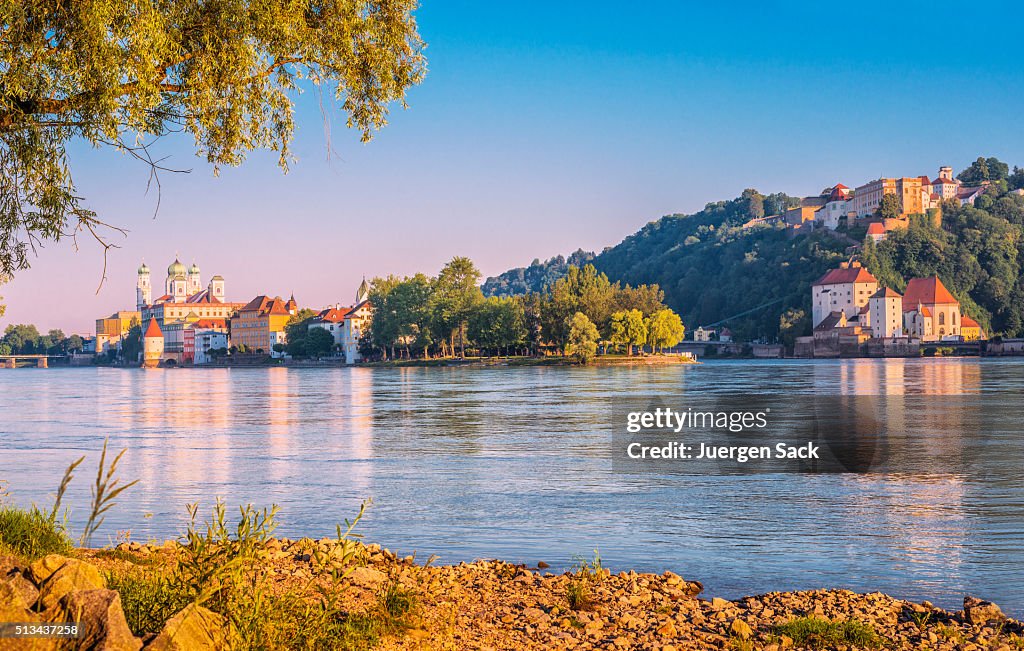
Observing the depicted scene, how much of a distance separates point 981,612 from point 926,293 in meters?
132

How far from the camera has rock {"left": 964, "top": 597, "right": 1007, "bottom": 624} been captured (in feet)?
24.4

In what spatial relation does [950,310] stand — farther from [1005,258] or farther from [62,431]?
[62,431]

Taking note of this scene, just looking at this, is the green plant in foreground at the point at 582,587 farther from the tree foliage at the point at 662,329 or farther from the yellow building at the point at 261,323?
the yellow building at the point at 261,323

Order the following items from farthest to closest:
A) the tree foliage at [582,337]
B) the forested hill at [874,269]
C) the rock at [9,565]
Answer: the forested hill at [874,269] → the tree foliage at [582,337] → the rock at [9,565]

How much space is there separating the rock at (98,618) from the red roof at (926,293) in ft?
442

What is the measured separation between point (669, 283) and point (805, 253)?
29.6 metres

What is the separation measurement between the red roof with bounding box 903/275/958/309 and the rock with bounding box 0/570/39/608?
134741 millimetres

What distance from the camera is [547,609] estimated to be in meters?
7.34

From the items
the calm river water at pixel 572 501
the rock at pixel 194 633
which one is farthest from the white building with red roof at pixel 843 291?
the rock at pixel 194 633

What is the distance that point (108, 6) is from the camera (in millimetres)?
6848

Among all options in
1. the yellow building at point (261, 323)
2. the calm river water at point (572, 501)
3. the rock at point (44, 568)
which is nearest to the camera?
the rock at point (44, 568)

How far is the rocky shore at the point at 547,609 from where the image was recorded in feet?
16.3

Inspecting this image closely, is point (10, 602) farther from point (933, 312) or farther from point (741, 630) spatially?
point (933, 312)

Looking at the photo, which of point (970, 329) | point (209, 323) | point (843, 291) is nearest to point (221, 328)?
point (209, 323)
